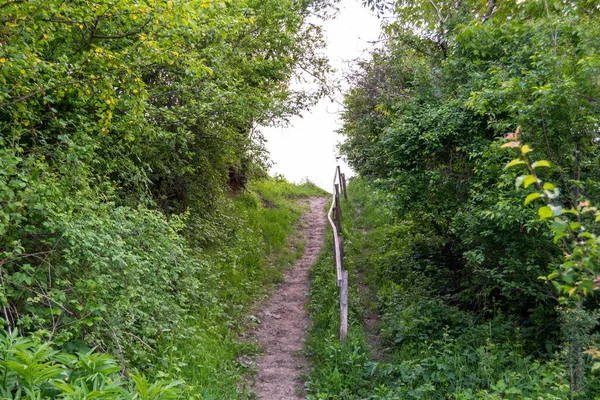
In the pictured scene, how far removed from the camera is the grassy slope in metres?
4.72

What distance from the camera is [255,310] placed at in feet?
26.8

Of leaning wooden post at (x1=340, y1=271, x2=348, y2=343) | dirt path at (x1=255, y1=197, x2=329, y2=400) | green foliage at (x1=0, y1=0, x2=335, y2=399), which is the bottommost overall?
dirt path at (x1=255, y1=197, x2=329, y2=400)

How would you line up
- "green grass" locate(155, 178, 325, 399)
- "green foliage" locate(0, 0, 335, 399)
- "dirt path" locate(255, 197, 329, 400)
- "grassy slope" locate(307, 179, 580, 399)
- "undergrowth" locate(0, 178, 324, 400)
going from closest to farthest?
"undergrowth" locate(0, 178, 324, 400) → "green foliage" locate(0, 0, 335, 399) → "grassy slope" locate(307, 179, 580, 399) → "green grass" locate(155, 178, 325, 399) → "dirt path" locate(255, 197, 329, 400)

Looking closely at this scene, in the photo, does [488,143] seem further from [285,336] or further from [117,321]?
[117,321]

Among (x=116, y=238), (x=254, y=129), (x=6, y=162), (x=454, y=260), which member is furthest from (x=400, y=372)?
(x=254, y=129)

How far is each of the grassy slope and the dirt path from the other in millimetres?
261

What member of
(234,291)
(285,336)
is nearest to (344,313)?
(285,336)

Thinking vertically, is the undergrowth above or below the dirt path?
above

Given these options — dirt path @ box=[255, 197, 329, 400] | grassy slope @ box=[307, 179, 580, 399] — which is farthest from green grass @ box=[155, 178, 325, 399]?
grassy slope @ box=[307, 179, 580, 399]

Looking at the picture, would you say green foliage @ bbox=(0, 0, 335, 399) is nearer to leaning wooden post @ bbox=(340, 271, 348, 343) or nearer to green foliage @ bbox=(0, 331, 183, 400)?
green foliage @ bbox=(0, 331, 183, 400)

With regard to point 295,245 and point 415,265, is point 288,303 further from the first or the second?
point 295,245

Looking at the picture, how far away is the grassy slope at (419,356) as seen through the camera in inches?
186

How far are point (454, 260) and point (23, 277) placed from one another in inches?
250

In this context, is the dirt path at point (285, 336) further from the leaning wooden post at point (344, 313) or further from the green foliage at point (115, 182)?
the leaning wooden post at point (344, 313)
